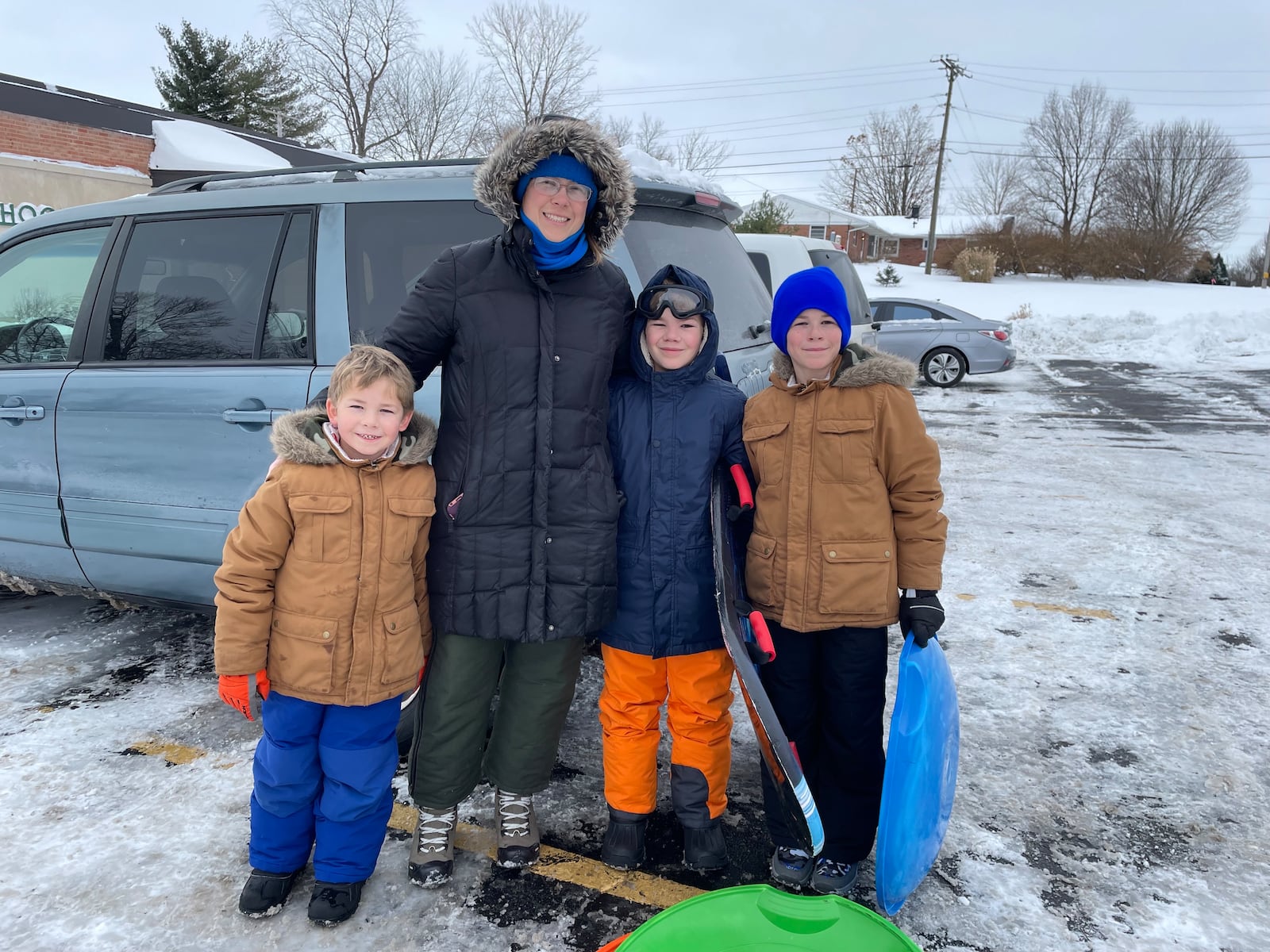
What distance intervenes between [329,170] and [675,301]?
1723 millimetres

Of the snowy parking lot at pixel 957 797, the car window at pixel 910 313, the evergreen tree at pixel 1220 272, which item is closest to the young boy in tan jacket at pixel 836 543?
the snowy parking lot at pixel 957 797

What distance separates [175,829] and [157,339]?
1816mm

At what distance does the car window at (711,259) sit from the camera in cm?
280

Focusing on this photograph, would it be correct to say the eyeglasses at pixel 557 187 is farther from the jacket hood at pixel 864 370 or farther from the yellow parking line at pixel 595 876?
the yellow parking line at pixel 595 876

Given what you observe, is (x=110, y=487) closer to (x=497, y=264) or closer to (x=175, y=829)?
(x=175, y=829)

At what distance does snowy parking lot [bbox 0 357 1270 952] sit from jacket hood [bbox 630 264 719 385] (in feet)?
4.65

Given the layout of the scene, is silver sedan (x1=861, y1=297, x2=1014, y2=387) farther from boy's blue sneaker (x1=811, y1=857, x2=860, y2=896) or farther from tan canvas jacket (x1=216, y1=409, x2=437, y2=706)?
tan canvas jacket (x1=216, y1=409, x2=437, y2=706)

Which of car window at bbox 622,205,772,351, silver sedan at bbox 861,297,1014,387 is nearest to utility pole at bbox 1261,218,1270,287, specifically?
silver sedan at bbox 861,297,1014,387

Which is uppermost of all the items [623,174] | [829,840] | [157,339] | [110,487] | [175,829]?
[623,174]

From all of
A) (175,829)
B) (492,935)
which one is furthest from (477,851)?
(175,829)

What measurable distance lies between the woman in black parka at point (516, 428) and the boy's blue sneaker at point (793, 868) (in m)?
0.86

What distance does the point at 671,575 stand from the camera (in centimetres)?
229

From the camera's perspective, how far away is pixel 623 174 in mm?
2291

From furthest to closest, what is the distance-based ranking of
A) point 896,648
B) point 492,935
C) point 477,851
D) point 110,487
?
point 896,648, point 110,487, point 477,851, point 492,935
